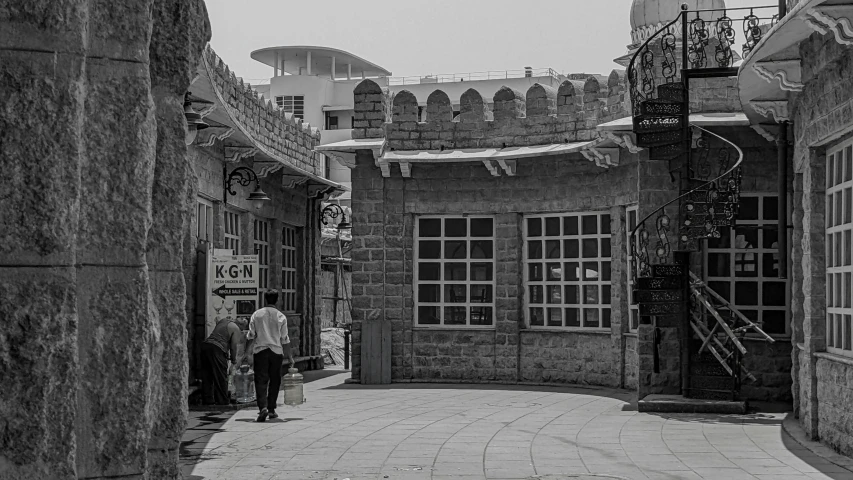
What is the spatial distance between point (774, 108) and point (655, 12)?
183 inches

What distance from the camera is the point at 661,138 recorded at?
13.5 metres

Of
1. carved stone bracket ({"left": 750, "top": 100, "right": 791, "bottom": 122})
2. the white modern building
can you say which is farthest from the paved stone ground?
the white modern building

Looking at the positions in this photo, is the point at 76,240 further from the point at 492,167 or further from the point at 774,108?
the point at 492,167

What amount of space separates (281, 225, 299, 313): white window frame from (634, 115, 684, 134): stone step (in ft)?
26.9

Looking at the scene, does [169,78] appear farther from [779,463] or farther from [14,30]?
[779,463]

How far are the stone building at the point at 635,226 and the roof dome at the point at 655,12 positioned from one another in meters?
0.03

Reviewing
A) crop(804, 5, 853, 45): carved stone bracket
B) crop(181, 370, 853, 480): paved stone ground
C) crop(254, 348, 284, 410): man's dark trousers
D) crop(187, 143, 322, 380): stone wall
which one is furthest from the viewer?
crop(187, 143, 322, 380): stone wall

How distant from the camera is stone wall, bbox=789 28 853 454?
9.32m

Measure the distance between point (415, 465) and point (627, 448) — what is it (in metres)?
2.10

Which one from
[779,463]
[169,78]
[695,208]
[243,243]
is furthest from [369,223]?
[169,78]

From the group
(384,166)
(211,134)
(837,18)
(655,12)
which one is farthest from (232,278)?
(837,18)

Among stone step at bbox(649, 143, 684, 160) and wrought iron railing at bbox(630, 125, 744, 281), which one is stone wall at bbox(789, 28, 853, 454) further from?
stone step at bbox(649, 143, 684, 160)

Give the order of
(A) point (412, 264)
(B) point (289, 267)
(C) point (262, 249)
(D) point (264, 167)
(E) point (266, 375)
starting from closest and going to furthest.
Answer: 1. (E) point (266, 375)
2. (D) point (264, 167)
3. (A) point (412, 264)
4. (C) point (262, 249)
5. (B) point (289, 267)

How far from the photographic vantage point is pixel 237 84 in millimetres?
15508
